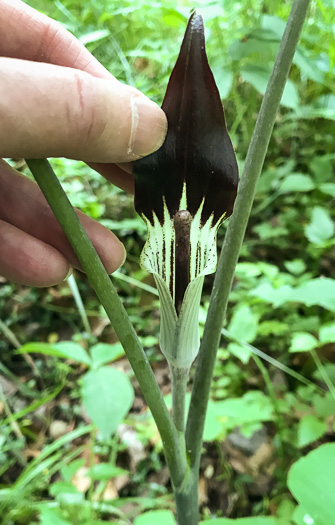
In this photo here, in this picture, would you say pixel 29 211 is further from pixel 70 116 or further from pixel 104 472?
pixel 104 472

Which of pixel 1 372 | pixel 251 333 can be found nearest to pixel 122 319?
pixel 251 333

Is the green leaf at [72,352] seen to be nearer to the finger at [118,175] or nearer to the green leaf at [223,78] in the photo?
the finger at [118,175]

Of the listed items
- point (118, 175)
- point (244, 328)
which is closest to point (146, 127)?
point (118, 175)

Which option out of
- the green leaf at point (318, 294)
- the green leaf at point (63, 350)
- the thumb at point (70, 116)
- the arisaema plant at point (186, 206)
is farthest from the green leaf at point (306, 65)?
the green leaf at point (63, 350)

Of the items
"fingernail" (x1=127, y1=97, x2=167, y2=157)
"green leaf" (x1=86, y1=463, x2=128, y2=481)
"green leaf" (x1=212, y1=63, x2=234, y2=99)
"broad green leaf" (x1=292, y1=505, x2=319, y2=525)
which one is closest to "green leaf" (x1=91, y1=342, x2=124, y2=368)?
"green leaf" (x1=86, y1=463, x2=128, y2=481)

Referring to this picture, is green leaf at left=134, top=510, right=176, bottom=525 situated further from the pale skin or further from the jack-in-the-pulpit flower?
the pale skin

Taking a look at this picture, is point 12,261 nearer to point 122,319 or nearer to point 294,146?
point 122,319
